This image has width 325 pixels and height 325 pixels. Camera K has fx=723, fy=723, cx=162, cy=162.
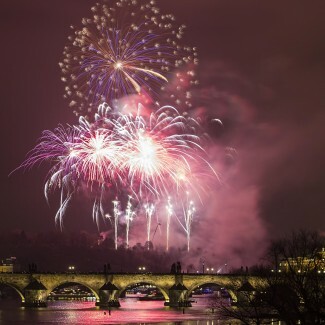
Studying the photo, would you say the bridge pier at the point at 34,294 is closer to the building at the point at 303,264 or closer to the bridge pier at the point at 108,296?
the bridge pier at the point at 108,296

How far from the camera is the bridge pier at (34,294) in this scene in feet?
312

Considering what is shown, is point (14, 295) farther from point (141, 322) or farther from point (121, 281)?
point (141, 322)

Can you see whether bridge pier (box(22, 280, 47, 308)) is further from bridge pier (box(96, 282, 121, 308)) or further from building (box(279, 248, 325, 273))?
building (box(279, 248, 325, 273))

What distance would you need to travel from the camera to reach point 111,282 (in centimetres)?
9994

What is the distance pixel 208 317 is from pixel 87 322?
15.4m

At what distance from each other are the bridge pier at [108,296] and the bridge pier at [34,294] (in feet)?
27.8

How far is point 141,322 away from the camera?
73125 mm

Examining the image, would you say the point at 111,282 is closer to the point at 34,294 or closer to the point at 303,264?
the point at 34,294

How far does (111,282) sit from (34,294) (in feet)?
35.5

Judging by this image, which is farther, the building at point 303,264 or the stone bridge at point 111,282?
the stone bridge at point 111,282

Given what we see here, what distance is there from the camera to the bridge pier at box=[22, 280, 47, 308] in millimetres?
95062

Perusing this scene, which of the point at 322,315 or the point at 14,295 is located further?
the point at 14,295

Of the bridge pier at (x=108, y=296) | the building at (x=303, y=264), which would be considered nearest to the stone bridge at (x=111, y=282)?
the bridge pier at (x=108, y=296)

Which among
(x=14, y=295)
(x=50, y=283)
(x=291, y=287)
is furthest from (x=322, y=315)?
(x=14, y=295)
